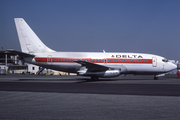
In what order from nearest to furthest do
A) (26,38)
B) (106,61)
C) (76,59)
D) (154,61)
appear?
1. (76,59)
2. (106,61)
3. (26,38)
4. (154,61)

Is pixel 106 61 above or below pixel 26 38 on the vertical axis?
below

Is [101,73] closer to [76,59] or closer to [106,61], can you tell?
[106,61]

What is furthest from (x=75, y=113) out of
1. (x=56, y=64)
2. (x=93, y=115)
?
(x=56, y=64)

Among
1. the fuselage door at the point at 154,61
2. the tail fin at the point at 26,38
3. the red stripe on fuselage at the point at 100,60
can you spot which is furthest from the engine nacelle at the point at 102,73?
the tail fin at the point at 26,38

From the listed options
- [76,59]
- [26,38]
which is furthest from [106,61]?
[26,38]

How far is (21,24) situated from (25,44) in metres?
2.93

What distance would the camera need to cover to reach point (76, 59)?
27.6 m

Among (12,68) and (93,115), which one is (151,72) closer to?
(93,115)

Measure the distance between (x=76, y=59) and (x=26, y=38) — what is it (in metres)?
7.86

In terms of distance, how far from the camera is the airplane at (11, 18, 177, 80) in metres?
27.5

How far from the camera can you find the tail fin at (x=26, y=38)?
2816 cm

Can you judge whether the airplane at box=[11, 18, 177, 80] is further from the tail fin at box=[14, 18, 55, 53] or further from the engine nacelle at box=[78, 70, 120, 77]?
the engine nacelle at box=[78, 70, 120, 77]

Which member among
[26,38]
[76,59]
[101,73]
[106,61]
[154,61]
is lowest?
[101,73]

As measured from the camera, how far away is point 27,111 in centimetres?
734
